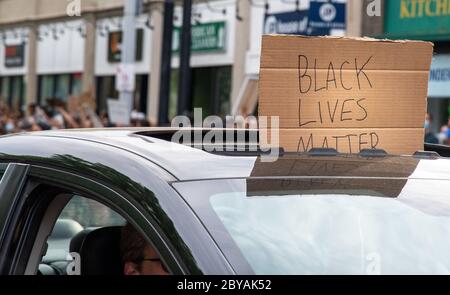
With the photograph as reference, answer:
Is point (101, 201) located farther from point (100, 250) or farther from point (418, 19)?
point (418, 19)

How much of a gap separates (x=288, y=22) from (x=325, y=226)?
61.0 ft

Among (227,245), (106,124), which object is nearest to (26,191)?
(227,245)

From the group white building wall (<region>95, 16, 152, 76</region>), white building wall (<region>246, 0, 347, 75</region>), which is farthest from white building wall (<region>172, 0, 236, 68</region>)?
white building wall (<region>95, 16, 152, 76</region>)

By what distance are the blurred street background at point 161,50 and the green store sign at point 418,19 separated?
0.02m

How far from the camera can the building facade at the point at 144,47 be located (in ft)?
72.3

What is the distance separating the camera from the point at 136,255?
3111mm

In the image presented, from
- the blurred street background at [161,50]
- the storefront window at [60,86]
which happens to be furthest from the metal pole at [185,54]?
the storefront window at [60,86]

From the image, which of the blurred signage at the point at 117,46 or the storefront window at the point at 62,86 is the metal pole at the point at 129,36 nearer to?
the blurred signage at the point at 117,46

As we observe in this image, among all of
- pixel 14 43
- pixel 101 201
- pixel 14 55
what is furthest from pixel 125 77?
pixel 14 55

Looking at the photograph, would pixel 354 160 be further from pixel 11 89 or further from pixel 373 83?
pixel 11 89

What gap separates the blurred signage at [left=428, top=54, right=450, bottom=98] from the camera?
58.3 feet

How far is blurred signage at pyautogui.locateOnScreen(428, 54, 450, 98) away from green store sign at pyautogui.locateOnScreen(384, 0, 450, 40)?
444 mm

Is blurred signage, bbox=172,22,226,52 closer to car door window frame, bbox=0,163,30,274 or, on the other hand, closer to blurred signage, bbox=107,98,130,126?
blurred signage, bbox=107,98,130,126

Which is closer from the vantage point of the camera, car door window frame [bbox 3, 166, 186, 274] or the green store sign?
car door window frame [bbox 3, 166, 186, 274]
